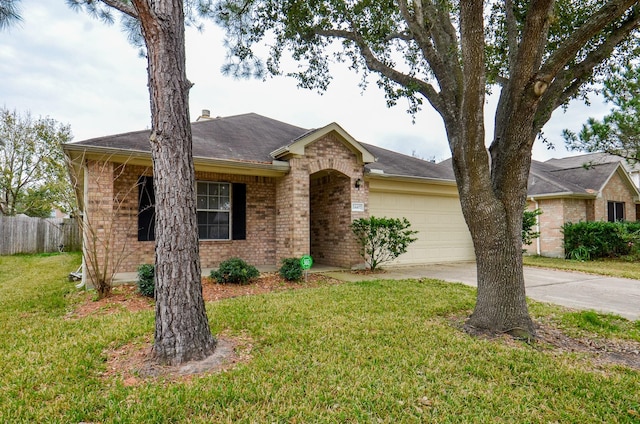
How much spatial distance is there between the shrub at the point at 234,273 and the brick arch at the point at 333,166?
120 inches

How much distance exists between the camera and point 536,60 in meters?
A: 4.05

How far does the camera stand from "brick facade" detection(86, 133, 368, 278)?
8.09 meters

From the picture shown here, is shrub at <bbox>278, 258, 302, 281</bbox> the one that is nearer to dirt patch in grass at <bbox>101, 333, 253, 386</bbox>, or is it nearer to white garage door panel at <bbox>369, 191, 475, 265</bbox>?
white garage door panel at <bbox>369, 191, 475, 265</bbox>

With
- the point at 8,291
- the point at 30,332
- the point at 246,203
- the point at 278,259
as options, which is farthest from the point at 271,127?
the point at 30,332

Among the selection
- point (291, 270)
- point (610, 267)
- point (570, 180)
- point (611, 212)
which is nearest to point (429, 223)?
point (610, 267)

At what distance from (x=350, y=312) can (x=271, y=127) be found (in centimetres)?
848

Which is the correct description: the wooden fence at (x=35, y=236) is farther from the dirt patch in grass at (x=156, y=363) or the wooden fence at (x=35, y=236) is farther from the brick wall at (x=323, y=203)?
the dirt patch in grass at (x=156, y=363)

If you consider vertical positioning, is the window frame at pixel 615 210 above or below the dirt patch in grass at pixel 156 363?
above

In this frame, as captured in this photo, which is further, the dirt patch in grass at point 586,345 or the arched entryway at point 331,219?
the arched entryway at point 331,219

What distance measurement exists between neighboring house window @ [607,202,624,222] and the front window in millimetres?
16838

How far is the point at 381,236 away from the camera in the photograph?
9.36 meters

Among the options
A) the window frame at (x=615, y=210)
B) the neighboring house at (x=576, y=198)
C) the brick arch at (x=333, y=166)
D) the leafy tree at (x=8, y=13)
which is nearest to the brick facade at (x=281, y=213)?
the brick arch at (x=333, y=166)

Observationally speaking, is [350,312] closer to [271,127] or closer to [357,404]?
[357,404]

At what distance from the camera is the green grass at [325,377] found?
2590 millimetres
